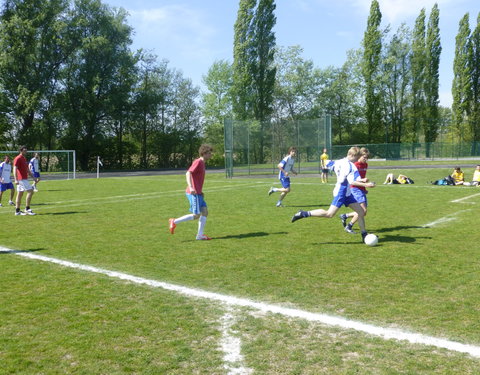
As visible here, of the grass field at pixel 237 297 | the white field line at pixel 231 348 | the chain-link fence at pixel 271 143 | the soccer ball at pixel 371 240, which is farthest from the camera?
the chain-link fence at pixel 271 143

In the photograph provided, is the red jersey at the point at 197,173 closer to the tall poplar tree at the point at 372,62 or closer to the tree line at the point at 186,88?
the tree line at the point at 186,88

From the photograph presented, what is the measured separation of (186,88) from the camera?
61.1 metres

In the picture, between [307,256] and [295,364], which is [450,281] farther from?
[295,364]

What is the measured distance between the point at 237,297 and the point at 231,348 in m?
1.36

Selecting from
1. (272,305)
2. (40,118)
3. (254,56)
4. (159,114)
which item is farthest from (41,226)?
(159,114)

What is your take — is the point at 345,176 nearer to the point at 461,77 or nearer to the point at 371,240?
the point at 371,240

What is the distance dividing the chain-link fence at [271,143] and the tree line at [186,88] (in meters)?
0.37

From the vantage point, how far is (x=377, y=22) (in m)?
58.1

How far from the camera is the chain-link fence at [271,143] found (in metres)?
30.2

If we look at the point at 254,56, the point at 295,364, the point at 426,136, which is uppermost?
the point at 254,56

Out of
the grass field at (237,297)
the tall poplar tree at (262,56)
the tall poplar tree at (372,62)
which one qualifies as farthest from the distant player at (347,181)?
the tall poplar tree at (372,62)

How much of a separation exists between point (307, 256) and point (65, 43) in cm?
4696

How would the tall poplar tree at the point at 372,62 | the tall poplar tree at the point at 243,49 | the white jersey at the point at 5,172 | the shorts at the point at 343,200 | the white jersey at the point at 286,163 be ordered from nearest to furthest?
1. the shorts at the point at 343,200
2. the white jersey at the point at 286,163
3. the white jersey at the point at 5,172
4. the tall poplar tree at the point at 243,49
5. the tall poplar tree at the point at 372,62

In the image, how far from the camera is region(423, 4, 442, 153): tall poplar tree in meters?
59.1
